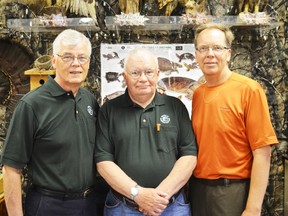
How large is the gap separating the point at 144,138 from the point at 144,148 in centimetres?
5

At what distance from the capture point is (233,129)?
186 cm

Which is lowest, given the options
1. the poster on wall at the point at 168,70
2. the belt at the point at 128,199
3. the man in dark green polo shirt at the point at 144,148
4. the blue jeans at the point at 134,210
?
the blue jeans at the point at 134,210

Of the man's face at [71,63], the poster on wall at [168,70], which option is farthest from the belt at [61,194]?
the poster on wall at [168,70]

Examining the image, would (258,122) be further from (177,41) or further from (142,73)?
(177,41)

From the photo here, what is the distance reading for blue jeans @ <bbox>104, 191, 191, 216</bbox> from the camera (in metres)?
1.88

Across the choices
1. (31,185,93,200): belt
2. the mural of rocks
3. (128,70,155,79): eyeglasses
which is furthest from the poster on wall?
(31,185,93,200): belt

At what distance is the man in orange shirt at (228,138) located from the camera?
Answer: 6.00 feet

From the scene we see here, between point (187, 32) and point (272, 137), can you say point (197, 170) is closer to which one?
point (272, 137)

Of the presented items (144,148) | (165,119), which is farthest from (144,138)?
(165,119)

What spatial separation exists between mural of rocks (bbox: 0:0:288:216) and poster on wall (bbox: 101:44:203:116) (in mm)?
60

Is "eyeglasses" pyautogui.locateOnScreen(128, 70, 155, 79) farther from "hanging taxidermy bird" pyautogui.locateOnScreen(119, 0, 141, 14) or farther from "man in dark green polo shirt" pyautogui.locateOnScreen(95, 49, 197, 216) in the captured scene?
"hanging taxidermy bird" pyautogui.locateOnScreen(119, 0, 141, 14)

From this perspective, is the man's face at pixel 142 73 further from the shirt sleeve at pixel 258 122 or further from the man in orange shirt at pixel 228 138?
the shirt sleeve at pixel 258 122

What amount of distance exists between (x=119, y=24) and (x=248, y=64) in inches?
46.1

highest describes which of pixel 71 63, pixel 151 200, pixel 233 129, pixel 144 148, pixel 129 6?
pixel 129 6
